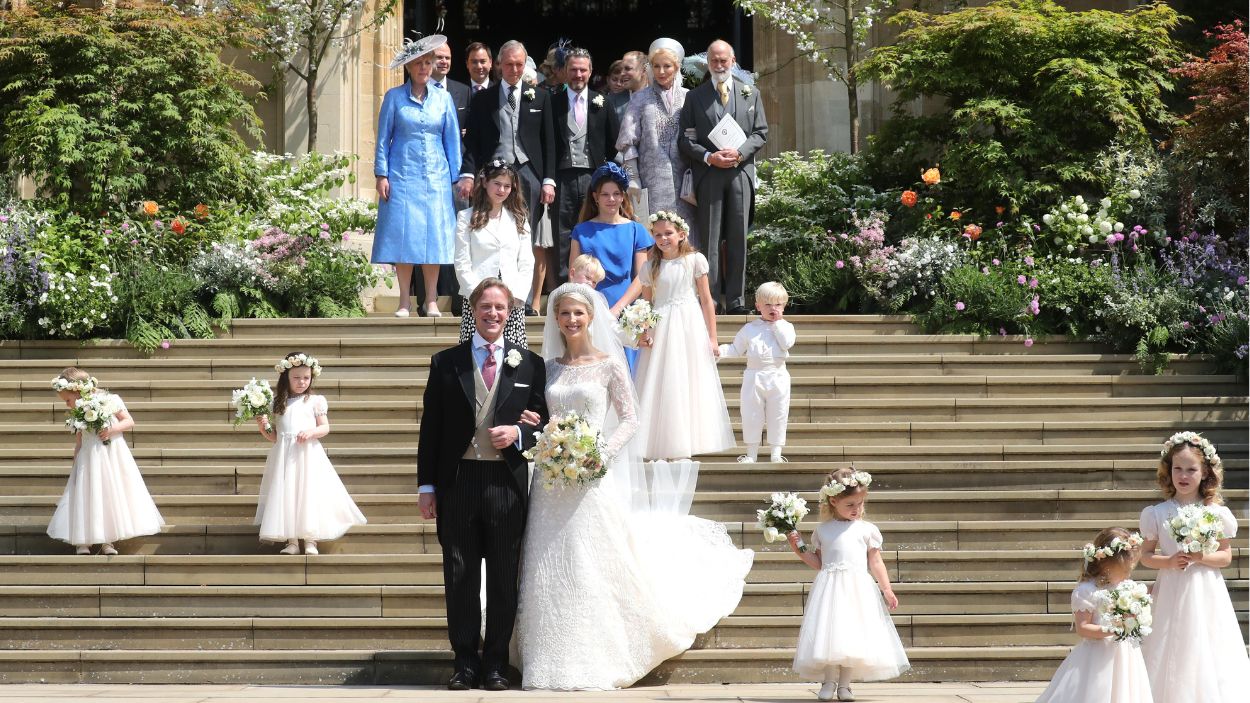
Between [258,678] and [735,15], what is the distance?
535 inches

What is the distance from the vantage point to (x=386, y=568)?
28.7 feet

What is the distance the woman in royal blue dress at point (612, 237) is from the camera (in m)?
10.2

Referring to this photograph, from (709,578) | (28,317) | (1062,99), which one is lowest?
(709,578)

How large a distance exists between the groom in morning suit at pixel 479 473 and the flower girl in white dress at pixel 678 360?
7.01 ft

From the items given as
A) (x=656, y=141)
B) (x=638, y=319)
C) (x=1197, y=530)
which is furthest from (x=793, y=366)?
(x=1197, y=530)

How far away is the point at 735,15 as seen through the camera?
19719 millimetres

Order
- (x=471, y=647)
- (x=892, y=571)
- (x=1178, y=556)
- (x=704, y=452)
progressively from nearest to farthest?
(x=1178, y=556), (x=471, y=647), (x=892, y=571), (x=704, y=452)

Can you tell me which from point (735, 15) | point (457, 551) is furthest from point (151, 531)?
point (735, 15)

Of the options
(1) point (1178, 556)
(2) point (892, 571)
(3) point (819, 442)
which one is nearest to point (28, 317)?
(3) point (819, 442)

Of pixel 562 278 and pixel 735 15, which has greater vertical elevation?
pixel 735 15

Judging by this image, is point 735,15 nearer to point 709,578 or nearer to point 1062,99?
point 1062,99

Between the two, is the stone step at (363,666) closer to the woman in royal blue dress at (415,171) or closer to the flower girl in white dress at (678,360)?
the flower girl in white dress at (678,360)

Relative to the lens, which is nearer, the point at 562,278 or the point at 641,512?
the point at 641,512

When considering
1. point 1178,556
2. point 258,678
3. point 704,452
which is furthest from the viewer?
point 704,452
